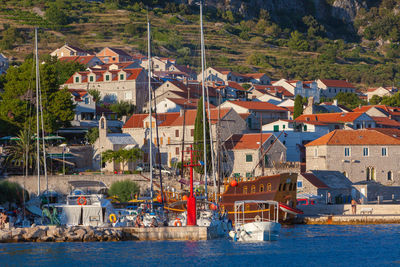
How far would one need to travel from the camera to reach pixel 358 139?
69.1 metres

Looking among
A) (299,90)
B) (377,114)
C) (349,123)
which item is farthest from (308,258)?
(299,90)

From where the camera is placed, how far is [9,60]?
13850cm

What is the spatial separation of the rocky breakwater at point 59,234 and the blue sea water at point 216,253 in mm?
693

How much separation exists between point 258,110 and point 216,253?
154 feet

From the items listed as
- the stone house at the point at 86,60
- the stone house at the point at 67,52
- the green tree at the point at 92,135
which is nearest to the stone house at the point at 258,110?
the green tree at the point at 92,135

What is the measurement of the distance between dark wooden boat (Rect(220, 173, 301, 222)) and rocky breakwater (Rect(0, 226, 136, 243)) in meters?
12.8

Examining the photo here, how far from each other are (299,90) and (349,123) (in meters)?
44.9

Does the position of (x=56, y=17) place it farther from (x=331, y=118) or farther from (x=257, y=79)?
(x=331, y=118)

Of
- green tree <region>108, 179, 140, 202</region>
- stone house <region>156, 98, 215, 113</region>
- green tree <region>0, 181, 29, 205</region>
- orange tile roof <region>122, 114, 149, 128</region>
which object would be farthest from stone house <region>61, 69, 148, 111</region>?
green tree <region>0, 181, 29, 205</region>

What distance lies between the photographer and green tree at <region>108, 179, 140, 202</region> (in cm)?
6662

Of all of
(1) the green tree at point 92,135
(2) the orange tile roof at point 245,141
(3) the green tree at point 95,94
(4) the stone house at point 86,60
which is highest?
(4) the stone house at point 86,60

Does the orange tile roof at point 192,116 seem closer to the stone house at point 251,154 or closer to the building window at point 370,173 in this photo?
the stone house at point 251,154

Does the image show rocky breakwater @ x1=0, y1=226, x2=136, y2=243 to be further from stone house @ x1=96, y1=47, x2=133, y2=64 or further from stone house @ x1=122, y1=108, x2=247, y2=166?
stone house @ x1=96, y1=47, x2=133, y2=64

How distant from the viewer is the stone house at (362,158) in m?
68.2
